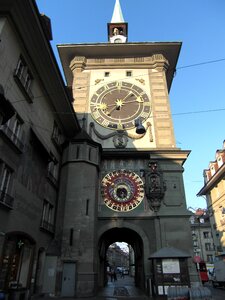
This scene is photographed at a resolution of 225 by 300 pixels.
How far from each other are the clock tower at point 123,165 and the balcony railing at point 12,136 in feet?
22.1

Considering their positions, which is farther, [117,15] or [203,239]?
[203,239]

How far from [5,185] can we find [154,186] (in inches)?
483

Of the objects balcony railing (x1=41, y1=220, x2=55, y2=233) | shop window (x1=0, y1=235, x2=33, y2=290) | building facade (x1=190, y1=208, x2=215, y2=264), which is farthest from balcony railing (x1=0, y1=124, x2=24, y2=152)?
building facade (x1=190, y1=208, x2=215, y2=264)

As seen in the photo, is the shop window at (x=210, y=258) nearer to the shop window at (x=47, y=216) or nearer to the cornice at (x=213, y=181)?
the cornice at (x=213, y=181)

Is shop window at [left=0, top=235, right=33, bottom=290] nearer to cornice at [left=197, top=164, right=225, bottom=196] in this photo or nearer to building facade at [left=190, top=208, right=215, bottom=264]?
cornice at [left=197, top=164, right=225, bottom=196]

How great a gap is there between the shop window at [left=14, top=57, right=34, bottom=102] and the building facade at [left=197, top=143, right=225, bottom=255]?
28.3 meters

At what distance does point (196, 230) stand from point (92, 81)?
52331 millimetres

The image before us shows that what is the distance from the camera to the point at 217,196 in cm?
4100

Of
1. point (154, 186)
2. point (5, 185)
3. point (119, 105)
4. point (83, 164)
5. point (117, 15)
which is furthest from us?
point (117, 15)

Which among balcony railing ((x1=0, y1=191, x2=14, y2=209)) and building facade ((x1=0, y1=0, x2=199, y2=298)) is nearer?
balcony railing ((x1=0, y1=191, x2=14, y2=209))

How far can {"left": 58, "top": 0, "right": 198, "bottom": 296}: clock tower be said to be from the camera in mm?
18875

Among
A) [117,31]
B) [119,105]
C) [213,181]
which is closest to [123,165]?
[119,105]

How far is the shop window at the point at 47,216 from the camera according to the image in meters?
17.8

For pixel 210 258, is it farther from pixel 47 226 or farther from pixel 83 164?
pixel 47 226
